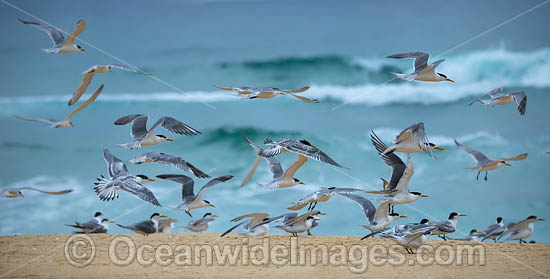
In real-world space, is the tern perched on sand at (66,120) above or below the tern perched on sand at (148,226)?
above

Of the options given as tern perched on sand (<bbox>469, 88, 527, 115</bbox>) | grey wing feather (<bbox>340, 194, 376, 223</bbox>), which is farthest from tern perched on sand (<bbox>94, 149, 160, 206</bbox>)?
tern perched on sand (<bbox>469, 88, 527, 115</bbox>)

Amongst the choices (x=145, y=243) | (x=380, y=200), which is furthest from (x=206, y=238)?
(x=380, y=200)

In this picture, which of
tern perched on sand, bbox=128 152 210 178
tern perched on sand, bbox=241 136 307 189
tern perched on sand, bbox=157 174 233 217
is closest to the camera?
tern perched on sand, bbox=128 152 210 178

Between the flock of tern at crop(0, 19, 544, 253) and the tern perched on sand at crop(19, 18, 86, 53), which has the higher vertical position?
the tern perched on sand at crop(19, 18, 86, 53)

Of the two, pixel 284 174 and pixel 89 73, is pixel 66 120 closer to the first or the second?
pixel 89 73

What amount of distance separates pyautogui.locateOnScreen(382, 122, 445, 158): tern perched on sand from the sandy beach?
66.7 inches

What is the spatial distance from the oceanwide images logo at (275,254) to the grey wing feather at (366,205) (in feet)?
1.73

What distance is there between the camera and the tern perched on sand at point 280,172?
12.1 meters

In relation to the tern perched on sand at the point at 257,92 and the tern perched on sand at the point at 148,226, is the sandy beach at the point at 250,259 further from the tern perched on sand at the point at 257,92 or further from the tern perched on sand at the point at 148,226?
the tern perched on sand at the point at 257,92

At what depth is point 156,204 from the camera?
1055 centimetres

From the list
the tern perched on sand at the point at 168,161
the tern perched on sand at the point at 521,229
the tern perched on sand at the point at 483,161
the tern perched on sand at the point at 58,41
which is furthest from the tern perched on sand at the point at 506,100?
the tern perched on sand at the point at 58,41

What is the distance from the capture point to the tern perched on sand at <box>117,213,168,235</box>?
12016 mm

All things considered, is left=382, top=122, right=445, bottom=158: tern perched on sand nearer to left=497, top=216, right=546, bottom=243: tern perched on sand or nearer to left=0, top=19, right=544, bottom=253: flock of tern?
left=0, top=19, right=544, bottom=253: flock of tern

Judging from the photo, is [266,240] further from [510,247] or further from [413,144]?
[510,247]
